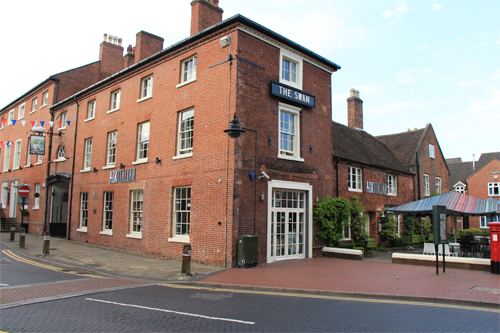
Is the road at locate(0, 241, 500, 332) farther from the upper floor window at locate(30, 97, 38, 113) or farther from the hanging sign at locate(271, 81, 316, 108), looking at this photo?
the upper floor window at locate(30, 97, 38, 113)

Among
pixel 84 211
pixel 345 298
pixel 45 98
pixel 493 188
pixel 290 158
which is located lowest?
pixel 345 298

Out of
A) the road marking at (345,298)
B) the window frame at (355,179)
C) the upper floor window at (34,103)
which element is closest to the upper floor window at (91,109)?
the upper floor window at (34,103)

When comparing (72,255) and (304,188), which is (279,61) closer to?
(304,188)

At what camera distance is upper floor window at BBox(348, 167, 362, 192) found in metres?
20.4

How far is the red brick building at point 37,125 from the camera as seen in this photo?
85.3 feet

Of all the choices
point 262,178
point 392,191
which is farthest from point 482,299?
point 392,191

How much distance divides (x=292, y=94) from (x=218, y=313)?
411 inches

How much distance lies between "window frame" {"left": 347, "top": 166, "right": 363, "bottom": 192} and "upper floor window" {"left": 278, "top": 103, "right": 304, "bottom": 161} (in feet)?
20.1

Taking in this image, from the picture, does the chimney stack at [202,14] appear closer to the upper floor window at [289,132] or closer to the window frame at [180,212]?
the upper floor window at [289,132]

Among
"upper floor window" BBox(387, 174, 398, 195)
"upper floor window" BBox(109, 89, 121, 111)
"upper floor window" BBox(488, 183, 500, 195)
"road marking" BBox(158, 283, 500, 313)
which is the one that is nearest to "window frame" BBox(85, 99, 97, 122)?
"upper floor window" BBox(109, 89, 121, 111)

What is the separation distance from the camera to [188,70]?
15.5 m

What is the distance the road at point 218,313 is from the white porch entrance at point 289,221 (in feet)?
16.6

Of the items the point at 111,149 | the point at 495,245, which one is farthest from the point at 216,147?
the point at 495,245

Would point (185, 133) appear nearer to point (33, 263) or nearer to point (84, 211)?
point (33, 263)
